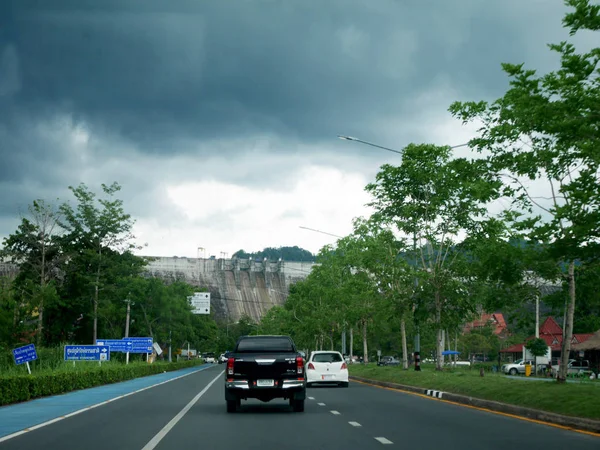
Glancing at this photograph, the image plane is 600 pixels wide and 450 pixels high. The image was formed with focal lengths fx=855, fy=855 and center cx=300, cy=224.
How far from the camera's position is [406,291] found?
44219 mm

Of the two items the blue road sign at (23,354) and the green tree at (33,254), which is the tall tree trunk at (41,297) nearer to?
the green tree at (33,254)

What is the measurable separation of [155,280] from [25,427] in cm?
7735

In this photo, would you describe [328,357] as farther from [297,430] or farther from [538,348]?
[538,348]

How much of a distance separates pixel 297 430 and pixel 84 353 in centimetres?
3914

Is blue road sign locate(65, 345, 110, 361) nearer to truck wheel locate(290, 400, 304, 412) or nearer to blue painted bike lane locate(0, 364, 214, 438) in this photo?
blue painted bike lane locate(0, 364, 214, 438)

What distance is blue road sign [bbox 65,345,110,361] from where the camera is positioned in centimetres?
5253

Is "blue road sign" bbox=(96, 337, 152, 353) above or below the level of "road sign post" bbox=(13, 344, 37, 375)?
above

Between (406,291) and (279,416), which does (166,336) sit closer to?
(406,291)

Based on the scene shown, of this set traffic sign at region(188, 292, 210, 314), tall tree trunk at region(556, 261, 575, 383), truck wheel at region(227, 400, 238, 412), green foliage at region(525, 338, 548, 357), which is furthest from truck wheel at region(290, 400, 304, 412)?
traffic sign at region(188, 292, 210, 314)

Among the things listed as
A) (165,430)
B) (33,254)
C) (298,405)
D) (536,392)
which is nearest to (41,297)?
(33,254)

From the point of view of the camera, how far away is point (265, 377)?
71.9 feet

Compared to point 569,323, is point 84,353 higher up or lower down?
lower down

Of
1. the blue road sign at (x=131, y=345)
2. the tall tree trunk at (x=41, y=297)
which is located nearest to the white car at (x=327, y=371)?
the blue road sign at (x=131, y=345)

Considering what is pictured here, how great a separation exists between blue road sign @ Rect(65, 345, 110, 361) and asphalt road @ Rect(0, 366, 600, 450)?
29960 millimetres
